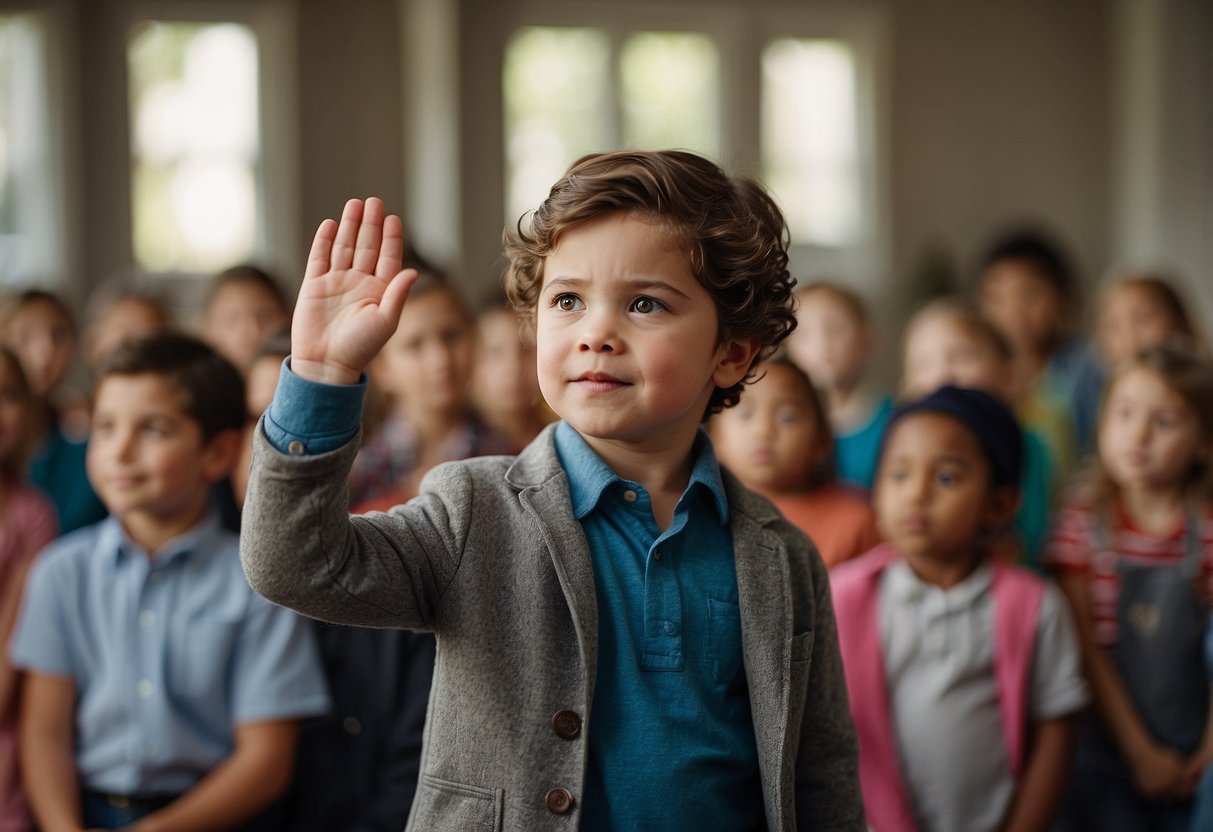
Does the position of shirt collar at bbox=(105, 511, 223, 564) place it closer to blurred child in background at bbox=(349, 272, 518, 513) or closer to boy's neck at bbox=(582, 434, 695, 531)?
blurred child in background at bbox=(349, 272, 518, 513)

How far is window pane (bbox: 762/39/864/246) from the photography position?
24.5ft

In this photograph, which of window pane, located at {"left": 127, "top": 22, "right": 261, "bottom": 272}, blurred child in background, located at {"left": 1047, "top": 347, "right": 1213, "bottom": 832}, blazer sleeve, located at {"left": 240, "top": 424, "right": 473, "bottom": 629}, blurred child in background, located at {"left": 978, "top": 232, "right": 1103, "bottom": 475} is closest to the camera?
blazer sleeve, located at {"left": 240, "top": 424, "right": 473, "bottom": 629}

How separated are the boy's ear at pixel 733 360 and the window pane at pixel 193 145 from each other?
5.75 meters

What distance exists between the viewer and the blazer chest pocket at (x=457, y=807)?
1235 mm

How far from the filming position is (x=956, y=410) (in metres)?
2.14

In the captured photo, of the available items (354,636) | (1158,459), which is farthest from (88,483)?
(1158,459)

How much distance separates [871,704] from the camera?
2021 millimetres

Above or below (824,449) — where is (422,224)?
above

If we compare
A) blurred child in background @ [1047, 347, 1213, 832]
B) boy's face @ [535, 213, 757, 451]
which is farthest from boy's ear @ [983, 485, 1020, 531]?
boy's face @ [535, 213, 757, 451]

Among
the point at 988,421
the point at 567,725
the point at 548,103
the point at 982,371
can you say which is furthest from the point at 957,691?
the point at 548,103

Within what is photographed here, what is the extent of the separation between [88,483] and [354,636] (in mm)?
1208

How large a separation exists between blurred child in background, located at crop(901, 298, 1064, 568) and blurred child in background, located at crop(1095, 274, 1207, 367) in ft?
2.17

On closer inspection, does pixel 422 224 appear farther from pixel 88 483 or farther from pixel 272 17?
pixel 88 483

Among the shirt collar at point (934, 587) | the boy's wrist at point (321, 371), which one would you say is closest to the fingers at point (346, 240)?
the boy's wrist at point (321, 371)
